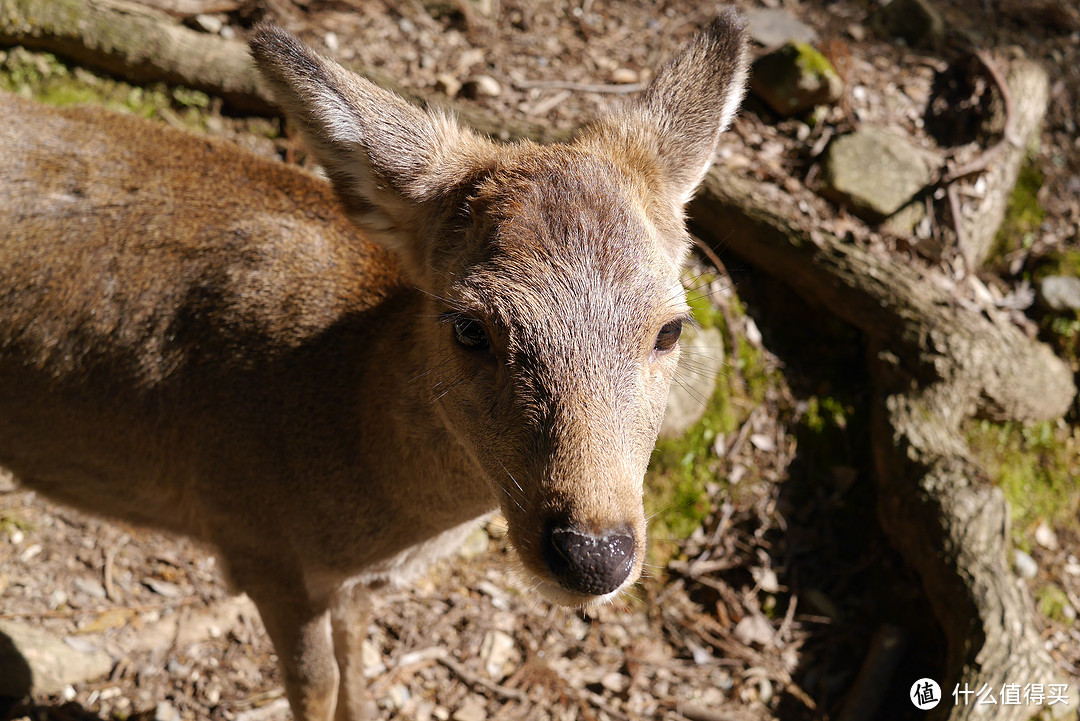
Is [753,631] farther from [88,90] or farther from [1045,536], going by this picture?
[88,90]

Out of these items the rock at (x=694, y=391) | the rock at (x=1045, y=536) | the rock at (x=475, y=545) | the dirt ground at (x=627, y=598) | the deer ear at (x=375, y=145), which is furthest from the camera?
the rock at (x=1045, y=536)

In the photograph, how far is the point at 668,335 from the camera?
129 inches

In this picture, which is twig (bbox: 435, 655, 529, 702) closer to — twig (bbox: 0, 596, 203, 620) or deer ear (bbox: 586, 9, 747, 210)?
twig (bbox: 0, 596, 203, 620)

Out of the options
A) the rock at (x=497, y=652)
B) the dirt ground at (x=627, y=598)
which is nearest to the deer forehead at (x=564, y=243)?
the dirt ground at (x=627, y=598)

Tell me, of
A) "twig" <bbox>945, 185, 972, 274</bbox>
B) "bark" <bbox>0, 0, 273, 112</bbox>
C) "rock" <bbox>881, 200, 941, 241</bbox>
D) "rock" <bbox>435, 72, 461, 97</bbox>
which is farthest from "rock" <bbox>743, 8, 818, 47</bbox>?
"bark" <bbox>0, 0, 273, 112</bbox>

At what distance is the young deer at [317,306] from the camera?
321 cm

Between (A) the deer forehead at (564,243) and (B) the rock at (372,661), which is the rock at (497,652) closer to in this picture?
(B) the rock at (372,661)

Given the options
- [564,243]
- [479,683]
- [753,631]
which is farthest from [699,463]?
[564,243]

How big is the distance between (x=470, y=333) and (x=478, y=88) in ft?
15.4

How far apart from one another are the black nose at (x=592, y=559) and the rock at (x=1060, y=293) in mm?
5694

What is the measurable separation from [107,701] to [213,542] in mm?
1555

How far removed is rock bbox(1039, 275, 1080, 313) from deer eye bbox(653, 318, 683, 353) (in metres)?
5.01

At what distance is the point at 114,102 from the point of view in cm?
683

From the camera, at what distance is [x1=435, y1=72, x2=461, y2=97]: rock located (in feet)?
23.9
